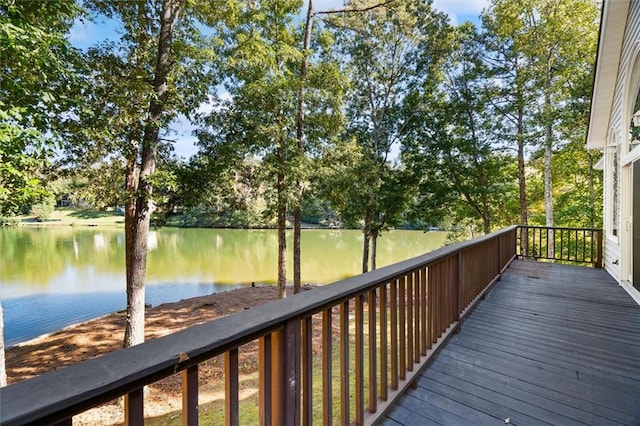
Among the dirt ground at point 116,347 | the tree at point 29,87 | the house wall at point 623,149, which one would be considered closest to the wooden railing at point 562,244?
the house wall at point 623,149

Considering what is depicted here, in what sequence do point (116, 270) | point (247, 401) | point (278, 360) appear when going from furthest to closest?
point (116, 270) → point (247, 401) → point (278, 360)

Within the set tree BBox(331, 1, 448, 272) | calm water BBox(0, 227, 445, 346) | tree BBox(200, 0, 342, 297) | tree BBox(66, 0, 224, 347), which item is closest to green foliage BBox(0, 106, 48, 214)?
tree BBox(66, 0, 224, 347)

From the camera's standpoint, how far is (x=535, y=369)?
2.47 metres

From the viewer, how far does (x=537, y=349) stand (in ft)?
9.26

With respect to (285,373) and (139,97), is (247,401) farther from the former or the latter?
(139,97)

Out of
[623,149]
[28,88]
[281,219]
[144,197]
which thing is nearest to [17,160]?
[28,88]

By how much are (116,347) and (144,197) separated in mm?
3365

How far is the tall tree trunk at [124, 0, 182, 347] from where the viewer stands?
5473 millimetres

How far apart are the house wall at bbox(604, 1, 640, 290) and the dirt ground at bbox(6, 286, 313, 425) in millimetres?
6084

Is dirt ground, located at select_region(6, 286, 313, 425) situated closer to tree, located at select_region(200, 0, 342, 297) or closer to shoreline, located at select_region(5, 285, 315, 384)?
shoreline, located at select_region(5, 285, 315, 384)

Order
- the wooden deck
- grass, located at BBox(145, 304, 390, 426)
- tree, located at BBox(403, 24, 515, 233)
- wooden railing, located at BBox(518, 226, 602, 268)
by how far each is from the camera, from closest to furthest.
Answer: the wooden deck, grass, located at BBox(145, 304, 390, 426), wooden railing, located at BBox(518, 226, 602, 268), tree, located at BBox(403, 24, 515, 233)

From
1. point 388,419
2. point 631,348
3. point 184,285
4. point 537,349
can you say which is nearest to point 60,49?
point 388,419

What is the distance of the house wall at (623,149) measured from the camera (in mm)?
4180

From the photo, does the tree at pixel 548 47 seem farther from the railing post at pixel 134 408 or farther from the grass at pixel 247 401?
the railing post at pixel 134 408
